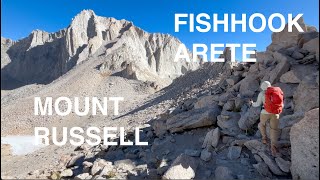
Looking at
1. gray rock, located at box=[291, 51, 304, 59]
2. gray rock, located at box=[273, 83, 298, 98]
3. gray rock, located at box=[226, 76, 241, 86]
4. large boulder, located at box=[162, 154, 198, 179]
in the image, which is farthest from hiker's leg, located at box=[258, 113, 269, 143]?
gray rock, located at box=[226, 76, 241, 86]

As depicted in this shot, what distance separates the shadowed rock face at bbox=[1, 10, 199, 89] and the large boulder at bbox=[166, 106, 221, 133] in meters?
56.2

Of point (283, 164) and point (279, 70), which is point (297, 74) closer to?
point (279, 70)

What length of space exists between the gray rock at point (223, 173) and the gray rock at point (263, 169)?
830mm

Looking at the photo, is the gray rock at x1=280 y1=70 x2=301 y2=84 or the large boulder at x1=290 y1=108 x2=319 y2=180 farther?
the gray rock at x1=280 y1=70 x2=301 y2=84

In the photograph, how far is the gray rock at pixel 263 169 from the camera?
27.8 ft

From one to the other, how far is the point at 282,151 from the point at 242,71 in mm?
8151

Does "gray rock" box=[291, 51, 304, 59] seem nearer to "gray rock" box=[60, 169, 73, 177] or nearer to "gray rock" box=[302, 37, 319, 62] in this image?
"gray rock" box=[302, 37, 319, 62]

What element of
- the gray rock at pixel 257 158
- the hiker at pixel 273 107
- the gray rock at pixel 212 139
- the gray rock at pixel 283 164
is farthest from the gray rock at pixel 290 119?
the gray rock at pixel 212 139

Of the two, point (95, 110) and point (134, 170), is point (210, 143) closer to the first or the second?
point (134, 170)

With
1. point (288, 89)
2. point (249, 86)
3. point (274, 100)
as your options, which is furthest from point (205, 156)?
point (249, 86)

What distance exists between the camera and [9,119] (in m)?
38.7

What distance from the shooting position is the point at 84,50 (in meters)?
86.9

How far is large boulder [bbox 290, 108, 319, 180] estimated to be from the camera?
23.3ft

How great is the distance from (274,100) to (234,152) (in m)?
2.24
